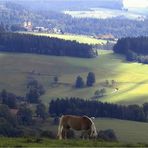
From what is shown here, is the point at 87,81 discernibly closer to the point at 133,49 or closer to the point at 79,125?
the point at 133,49

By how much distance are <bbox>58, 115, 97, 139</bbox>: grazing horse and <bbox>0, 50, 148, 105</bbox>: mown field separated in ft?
297

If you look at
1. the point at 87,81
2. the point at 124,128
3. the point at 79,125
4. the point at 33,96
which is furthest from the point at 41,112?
the point at 79,125

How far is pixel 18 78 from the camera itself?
14488 centimetres

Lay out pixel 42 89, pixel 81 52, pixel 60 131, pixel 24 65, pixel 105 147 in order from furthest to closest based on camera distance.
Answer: pixel 81 52
pixel 24 65
pixel 42 89
pixel 60 131
pixel 105 147

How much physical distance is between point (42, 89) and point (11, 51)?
48.6m

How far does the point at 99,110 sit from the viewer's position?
103m

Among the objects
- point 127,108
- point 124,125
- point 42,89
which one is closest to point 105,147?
point 124,125

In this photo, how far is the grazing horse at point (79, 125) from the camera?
30328 millimetres

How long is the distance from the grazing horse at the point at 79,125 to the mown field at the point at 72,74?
90443 millimetres

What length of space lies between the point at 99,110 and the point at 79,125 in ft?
240

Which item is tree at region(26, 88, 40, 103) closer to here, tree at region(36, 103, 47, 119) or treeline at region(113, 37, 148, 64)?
tree at region(36, 103, 47, 119)

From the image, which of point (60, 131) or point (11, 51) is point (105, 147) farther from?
point (11, 51)

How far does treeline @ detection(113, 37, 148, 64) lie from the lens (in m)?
177

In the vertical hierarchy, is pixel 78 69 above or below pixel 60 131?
below
